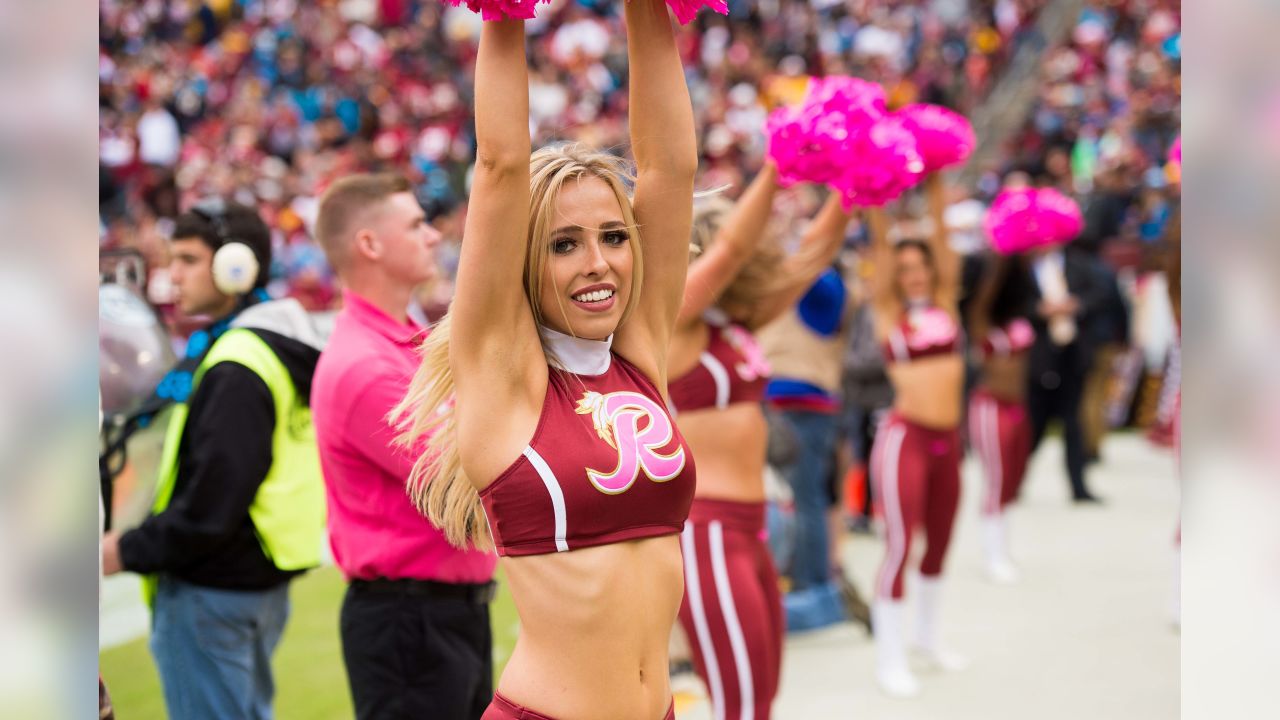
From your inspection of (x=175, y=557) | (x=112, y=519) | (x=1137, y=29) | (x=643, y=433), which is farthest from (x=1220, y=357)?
(x=1137, y=29)

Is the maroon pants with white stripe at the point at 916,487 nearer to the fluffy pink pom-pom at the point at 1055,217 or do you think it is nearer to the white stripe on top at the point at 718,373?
the fluffy pink pom-pom at the point at 1055,217

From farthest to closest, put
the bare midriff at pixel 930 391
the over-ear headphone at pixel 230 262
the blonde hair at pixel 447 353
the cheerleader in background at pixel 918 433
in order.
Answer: the bare midriff at pixel 930 391
the cheerleader in background at pixel 918 433
the over-ear headphone at pixel 230 262
the blonde hair at pixel 447 353

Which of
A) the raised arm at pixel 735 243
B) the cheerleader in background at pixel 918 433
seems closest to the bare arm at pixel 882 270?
the cheerleader in background at pixel 918 433

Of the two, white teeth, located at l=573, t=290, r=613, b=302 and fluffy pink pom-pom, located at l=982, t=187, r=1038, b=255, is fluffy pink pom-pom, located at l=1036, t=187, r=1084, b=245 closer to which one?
fluffy pink pom-pom, located at l=982, t=187, r=1038, b=255

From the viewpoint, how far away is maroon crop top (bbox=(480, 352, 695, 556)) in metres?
1.96

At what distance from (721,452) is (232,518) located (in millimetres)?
1320

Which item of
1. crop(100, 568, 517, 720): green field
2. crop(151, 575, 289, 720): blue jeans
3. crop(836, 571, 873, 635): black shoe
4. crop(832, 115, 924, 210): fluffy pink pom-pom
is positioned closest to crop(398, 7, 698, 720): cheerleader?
crop(832, 115, 924, 210): fluffy pink pom-pom

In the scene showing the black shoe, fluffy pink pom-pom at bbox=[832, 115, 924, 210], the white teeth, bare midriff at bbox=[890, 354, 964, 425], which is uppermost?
fluffy pink pom-pom at bbox=[832, 115, 924, 210]

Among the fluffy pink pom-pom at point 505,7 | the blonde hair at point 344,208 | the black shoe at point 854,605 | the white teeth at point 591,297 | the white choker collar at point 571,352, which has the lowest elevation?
the black shoe at point 854,605

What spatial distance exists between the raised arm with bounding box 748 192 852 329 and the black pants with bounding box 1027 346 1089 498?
5.79m

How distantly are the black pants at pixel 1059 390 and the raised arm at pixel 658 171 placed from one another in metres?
7.36

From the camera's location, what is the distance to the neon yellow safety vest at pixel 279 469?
3.09 m

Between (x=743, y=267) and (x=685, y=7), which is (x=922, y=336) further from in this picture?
(x=685, y=7)

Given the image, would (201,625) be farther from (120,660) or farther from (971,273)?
(971,273)
